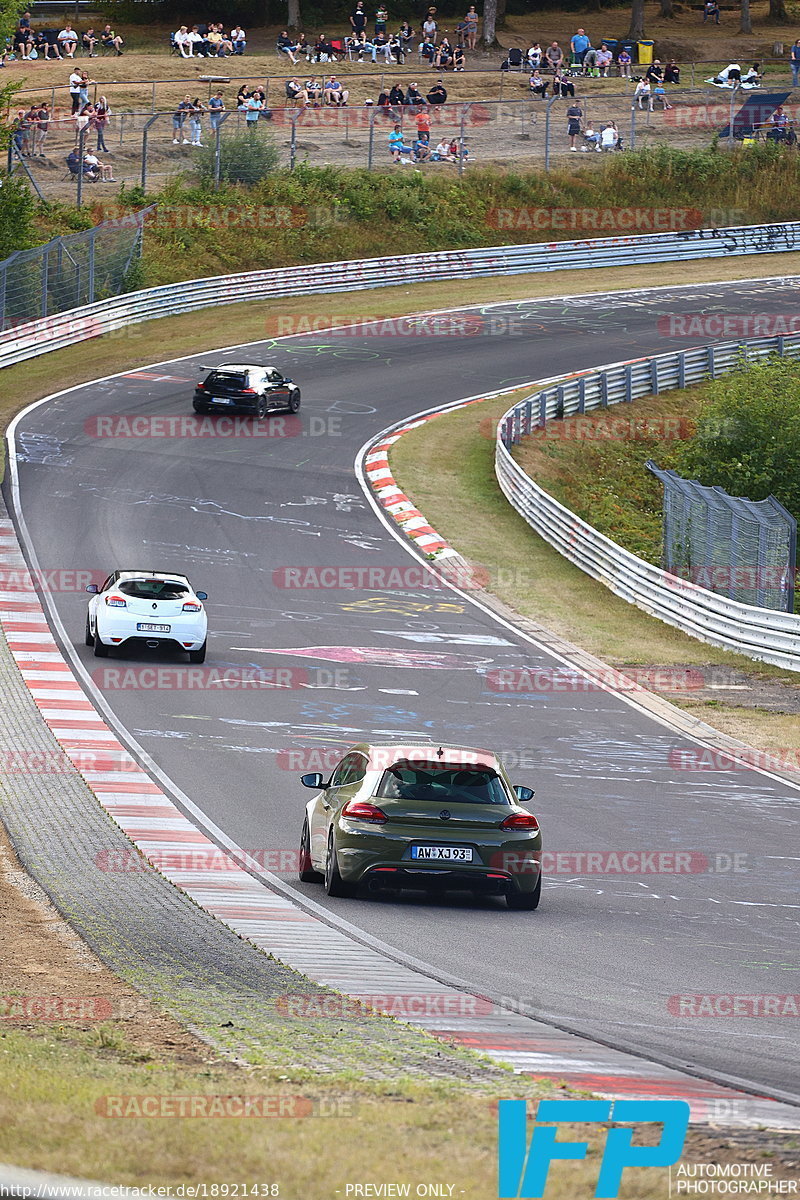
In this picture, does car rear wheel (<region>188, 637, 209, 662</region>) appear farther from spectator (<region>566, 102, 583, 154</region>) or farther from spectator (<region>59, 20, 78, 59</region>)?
spectator (<region>59, 20, 78, 59</region>)

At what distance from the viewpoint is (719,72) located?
8256cm

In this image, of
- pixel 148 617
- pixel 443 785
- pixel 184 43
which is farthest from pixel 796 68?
pixel 443 785

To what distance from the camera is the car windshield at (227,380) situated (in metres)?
41.8

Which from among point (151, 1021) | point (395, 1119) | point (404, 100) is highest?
point (404, 100)

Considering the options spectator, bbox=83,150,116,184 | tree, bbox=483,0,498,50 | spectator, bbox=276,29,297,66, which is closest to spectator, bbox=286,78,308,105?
spectator, bbox=276,29,297,66

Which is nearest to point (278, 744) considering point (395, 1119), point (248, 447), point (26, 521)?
point (395, 1119)

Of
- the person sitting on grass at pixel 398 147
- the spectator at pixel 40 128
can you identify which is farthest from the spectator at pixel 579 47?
the spectator at pixel 40 128

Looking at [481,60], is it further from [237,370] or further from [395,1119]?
[395,1119]

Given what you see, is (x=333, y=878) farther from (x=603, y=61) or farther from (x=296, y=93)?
(x=603, y=61)

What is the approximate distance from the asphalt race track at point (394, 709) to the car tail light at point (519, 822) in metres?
0.69

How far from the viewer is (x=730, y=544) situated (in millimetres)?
29062

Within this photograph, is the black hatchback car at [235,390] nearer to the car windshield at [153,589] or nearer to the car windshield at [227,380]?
the car windshield at [227,380]

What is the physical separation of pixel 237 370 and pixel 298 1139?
37161 mm

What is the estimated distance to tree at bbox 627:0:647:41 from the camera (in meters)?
86.0
